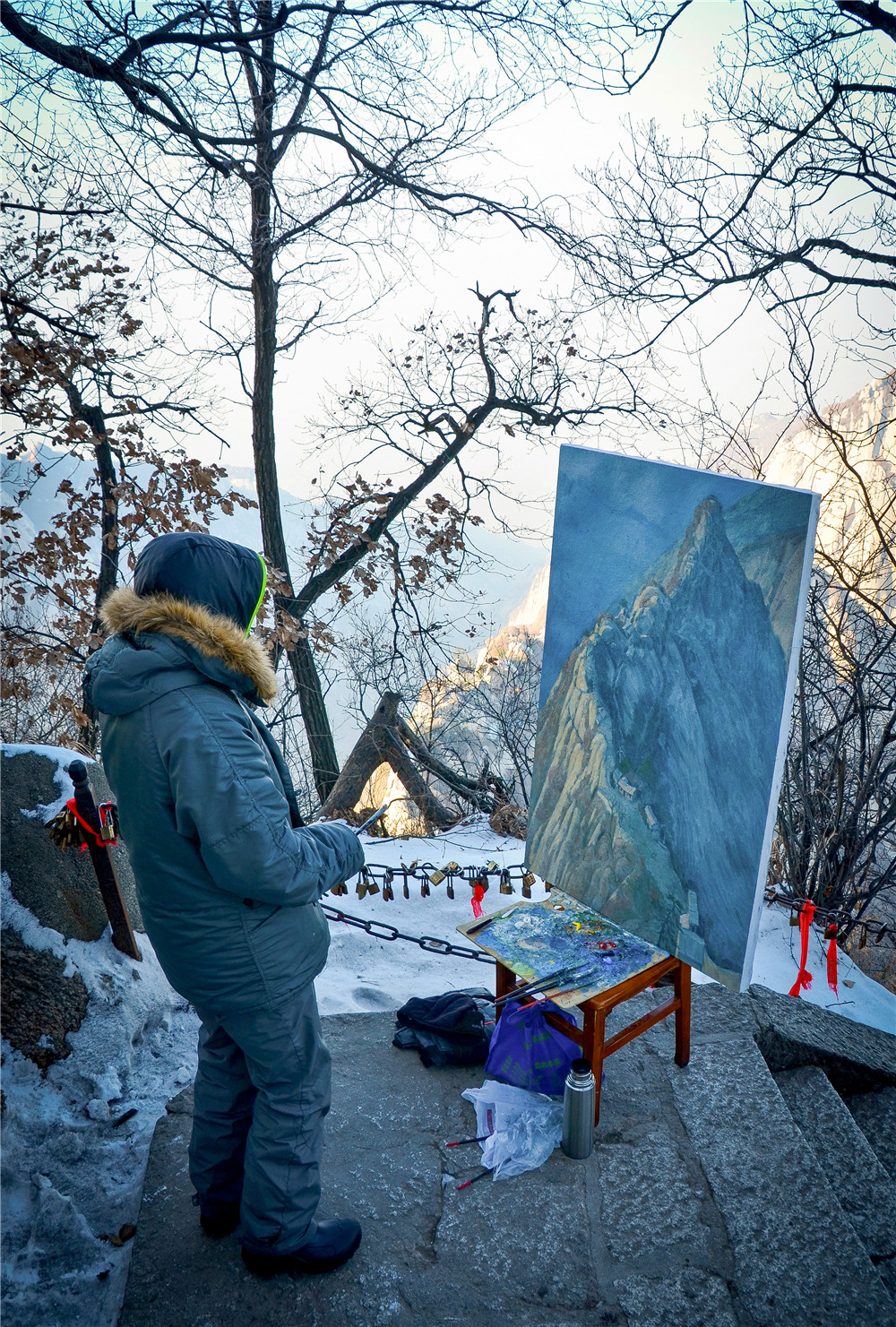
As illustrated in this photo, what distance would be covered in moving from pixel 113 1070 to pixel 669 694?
94.2 inches

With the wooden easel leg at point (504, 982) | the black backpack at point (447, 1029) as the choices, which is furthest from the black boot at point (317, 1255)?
the wooden easel leg at point (504, 982)

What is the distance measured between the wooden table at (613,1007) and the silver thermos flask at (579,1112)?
0.31 feet

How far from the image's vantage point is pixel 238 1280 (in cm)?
208

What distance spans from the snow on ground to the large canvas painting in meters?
Result: 1.21

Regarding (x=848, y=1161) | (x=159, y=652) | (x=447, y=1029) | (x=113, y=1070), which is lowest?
(x=848, y=1161)

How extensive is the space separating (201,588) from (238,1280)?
185 cm

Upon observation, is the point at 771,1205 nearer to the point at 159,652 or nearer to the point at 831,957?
the point at 831,957

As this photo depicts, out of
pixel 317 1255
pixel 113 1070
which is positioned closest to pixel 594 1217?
pixel 317 1255

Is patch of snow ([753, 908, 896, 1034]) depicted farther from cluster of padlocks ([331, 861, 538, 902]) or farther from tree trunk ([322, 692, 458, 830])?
tree trunk ([322, 692, 458, 830])

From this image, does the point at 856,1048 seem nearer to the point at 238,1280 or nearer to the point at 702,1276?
the point at 702,1276

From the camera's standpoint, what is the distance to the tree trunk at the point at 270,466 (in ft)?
24.6

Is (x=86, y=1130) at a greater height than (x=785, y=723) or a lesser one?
lesser

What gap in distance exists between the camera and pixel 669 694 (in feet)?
8.56

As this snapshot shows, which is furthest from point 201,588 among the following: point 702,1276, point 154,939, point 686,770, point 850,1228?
point 850,1228
